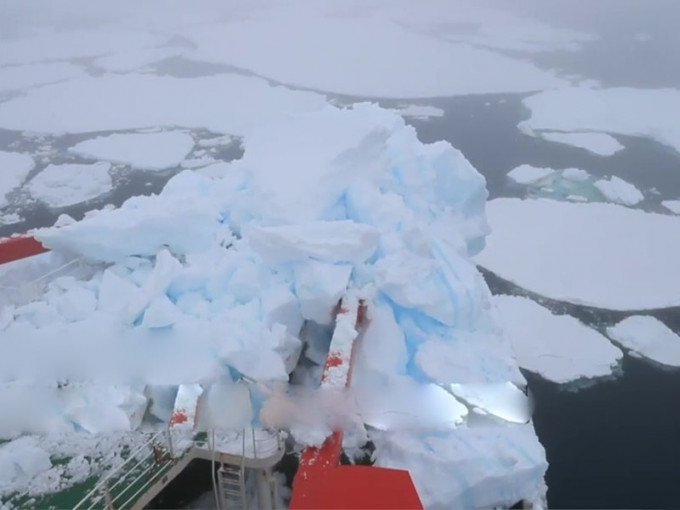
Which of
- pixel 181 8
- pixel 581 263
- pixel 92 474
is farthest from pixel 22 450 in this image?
pixel 181 8

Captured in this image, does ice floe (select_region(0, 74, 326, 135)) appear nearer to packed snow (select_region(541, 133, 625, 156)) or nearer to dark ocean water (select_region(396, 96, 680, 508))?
packed snow (select_region(541, 133, 625, 156))

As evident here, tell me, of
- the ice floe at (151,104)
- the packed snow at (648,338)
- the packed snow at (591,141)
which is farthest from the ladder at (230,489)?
the packed snow at (591,141)

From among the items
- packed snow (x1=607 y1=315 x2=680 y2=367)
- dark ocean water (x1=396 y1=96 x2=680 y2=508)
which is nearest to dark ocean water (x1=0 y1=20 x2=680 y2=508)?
dark ocean water (x1=396 y1=96 x2=680 y2=508)

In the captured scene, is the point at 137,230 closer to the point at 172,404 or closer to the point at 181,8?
the point at 172,404

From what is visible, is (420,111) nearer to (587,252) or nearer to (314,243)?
(587,252)

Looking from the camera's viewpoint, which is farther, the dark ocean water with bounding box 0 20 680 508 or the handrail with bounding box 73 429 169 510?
the dark ocean water with bounding box 0 20 680 508

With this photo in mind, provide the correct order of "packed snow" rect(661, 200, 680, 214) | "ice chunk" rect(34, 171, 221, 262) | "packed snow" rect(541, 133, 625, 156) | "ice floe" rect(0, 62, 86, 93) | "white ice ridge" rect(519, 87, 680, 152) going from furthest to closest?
"ice floe" rect(0, 62, 86, 93)
"white ice ridge" rect(519, 87, 680, 152)
"packed snow" rect(541, 133, 625, 156)
"packed snow" rect(661, 200, 680, 214)
"ice chunk" rect(34, 171, 221, 262)

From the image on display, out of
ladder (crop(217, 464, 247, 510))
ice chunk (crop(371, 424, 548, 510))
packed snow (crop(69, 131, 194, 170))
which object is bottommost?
packed snow (crop(69, 131, 194, 170))
